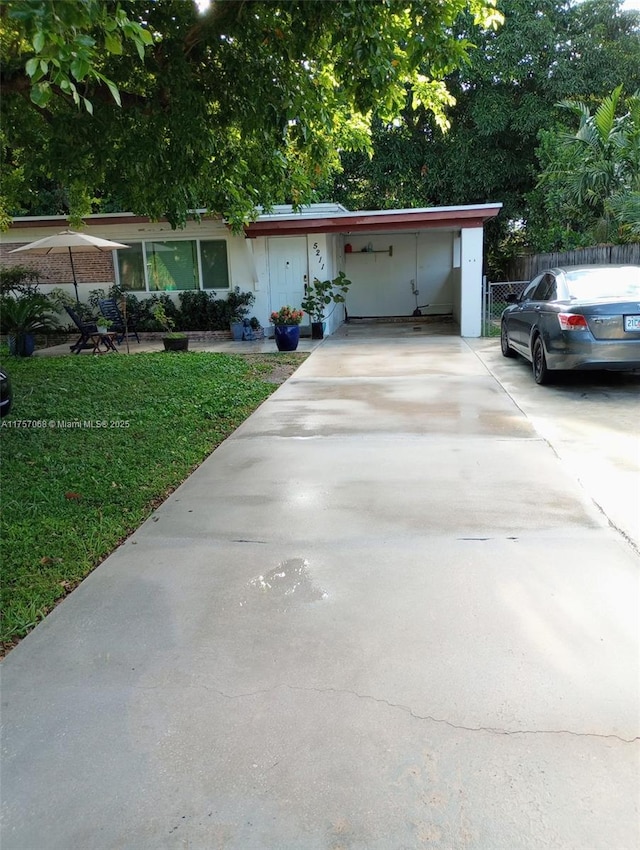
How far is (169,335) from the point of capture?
13.7 m

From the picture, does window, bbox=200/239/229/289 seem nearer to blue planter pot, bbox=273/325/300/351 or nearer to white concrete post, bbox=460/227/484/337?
blue planter pot, bbox=273/325/300/351

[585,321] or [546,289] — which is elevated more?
[546,289]

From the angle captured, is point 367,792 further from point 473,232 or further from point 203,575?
point 473,232

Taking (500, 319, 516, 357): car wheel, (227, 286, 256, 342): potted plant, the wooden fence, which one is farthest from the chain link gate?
(227, 286, 256, 342): potted plant

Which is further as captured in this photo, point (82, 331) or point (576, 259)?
point (576, 259)

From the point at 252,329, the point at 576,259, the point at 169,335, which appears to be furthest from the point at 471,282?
the point at 169,335

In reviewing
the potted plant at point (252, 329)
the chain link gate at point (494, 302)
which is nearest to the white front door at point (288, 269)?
the potted plant at point (252, 329)

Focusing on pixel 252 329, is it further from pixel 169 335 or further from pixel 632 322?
pixel 632 322

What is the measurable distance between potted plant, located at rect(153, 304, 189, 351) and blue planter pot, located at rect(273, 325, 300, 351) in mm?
2028

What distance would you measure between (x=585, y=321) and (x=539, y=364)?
1.11 m

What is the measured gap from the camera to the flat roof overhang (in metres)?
Result: 13.9

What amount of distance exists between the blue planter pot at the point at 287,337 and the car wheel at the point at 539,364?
5477mm

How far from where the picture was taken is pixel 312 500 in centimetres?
466

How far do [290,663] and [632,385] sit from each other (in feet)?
23.7
